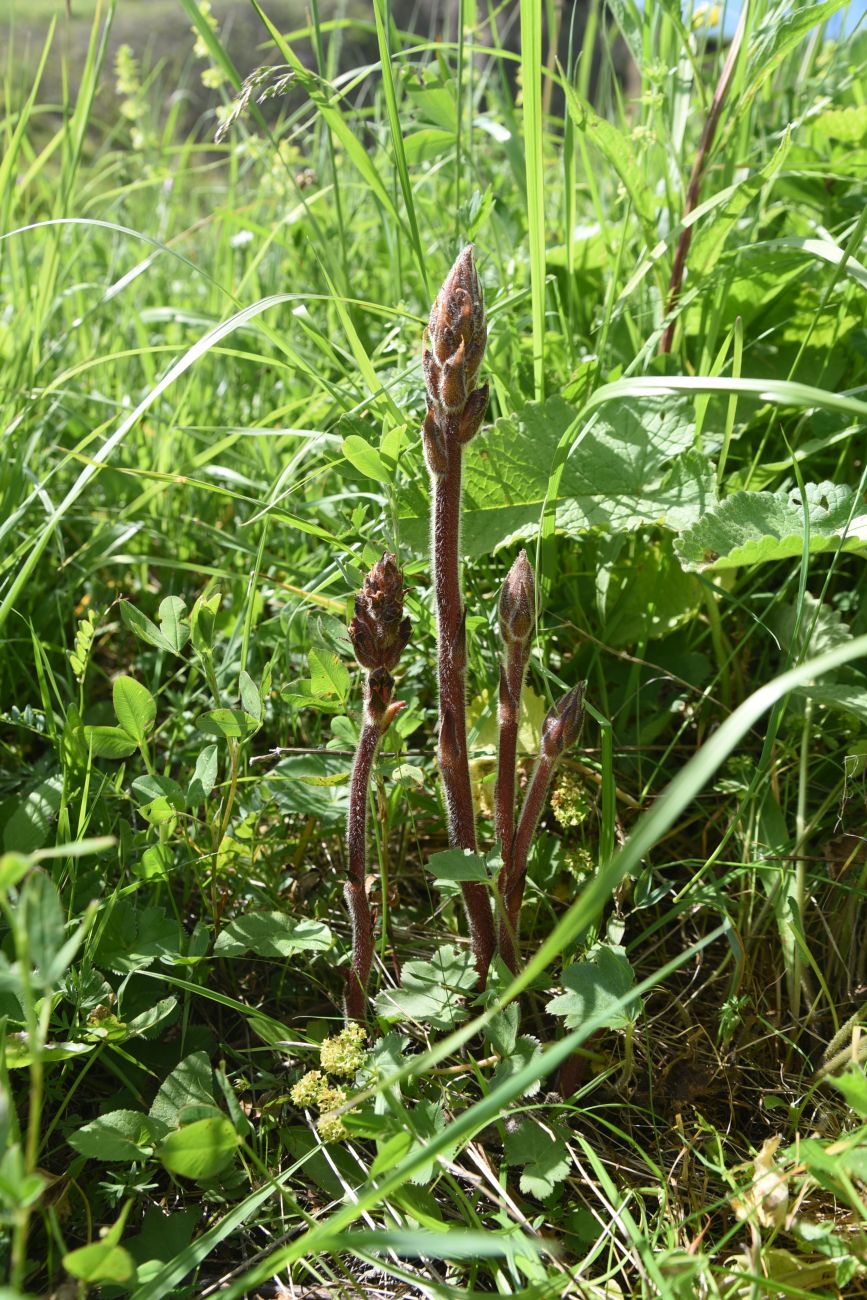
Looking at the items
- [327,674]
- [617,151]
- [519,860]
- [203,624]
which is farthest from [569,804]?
[617,151]

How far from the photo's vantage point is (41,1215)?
1.23 meters

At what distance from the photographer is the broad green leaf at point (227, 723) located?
1.47 meters

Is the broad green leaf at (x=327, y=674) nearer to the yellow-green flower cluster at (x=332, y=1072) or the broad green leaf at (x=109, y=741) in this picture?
the broad green leaf at (x=109, y=741)

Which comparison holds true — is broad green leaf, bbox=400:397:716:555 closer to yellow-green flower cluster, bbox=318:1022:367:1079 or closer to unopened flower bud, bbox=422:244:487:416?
unopened flower bud, bbox=422:244:487:416

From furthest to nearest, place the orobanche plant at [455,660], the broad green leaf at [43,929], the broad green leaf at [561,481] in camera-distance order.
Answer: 1. the broad green leaf at [561,481]
2. the orobanche plant at [455,660]
3. the broad green leaf at [43,929]

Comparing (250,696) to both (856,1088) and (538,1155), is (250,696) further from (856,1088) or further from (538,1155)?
(856,1088)

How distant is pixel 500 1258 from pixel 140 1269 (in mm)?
431

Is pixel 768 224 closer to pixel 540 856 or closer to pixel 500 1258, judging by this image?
pixel 540 856

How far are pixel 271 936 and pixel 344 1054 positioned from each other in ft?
0.71

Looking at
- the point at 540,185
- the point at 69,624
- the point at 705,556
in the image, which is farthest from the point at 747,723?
the point at 69,624

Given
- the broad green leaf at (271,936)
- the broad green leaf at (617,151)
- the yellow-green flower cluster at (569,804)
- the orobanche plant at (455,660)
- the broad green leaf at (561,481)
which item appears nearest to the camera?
the orobanche plant at (455,660)

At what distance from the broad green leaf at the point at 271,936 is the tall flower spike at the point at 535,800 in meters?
0.26

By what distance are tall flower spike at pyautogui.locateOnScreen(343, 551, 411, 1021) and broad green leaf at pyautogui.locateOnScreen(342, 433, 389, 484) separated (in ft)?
0.63

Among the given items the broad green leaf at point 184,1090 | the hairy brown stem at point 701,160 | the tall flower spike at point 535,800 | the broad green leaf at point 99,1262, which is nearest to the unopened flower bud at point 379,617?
the tall flower spike at point 535,800
